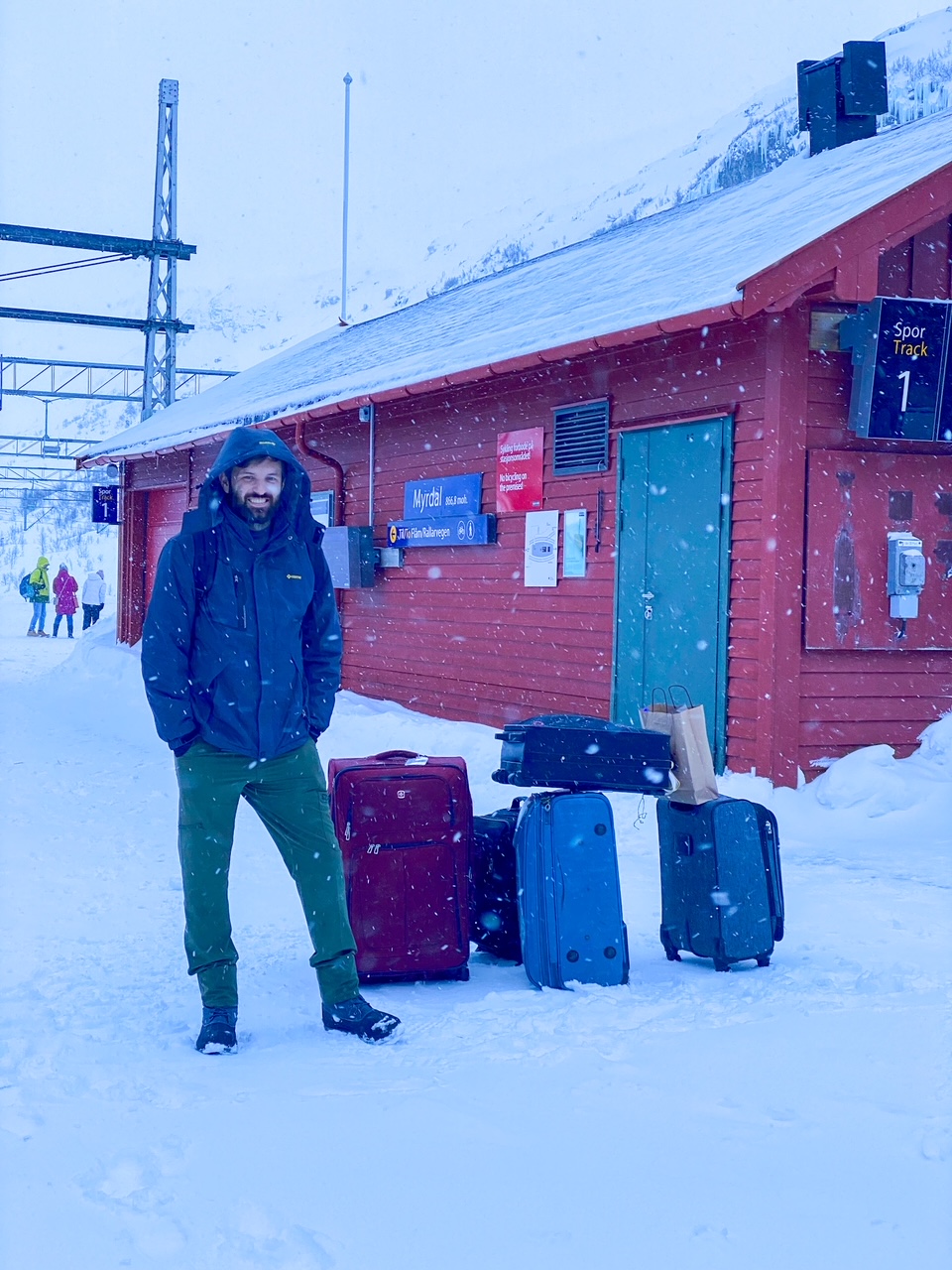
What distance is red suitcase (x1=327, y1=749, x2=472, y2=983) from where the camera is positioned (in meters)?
4.62

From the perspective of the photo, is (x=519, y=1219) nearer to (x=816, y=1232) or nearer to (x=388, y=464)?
(x=816, y=1232)

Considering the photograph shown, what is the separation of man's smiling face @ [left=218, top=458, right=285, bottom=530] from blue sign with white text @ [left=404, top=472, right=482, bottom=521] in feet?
24.4

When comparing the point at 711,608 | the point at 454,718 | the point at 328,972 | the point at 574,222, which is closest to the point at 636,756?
the point at 328,972

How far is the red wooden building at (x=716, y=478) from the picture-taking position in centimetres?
812

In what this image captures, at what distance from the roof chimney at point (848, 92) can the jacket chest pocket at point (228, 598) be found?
979 cm

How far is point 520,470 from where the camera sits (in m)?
10.9

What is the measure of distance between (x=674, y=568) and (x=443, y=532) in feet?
11.2

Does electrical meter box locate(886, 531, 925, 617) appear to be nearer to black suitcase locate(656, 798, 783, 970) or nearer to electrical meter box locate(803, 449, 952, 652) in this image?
electrical meter box locate(803, 449, 952, 652)

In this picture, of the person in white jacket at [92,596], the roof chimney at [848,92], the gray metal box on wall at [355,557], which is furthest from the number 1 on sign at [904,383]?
the person in white jacket at [92,596]

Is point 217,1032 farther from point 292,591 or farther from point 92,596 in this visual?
point 92,596

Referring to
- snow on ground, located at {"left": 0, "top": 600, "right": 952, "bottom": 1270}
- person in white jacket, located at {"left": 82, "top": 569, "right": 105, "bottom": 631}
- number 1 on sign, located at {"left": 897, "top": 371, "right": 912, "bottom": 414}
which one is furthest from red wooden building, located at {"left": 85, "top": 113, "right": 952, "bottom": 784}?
person in white jacket, located at {"left": 82, "top": 569, "right": 105, "bottom": 631}

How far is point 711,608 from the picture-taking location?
8664mm

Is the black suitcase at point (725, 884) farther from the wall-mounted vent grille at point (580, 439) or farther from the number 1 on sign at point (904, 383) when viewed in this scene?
the wall-mounted vent grille at point (580, 439)

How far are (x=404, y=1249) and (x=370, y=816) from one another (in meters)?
2.09
